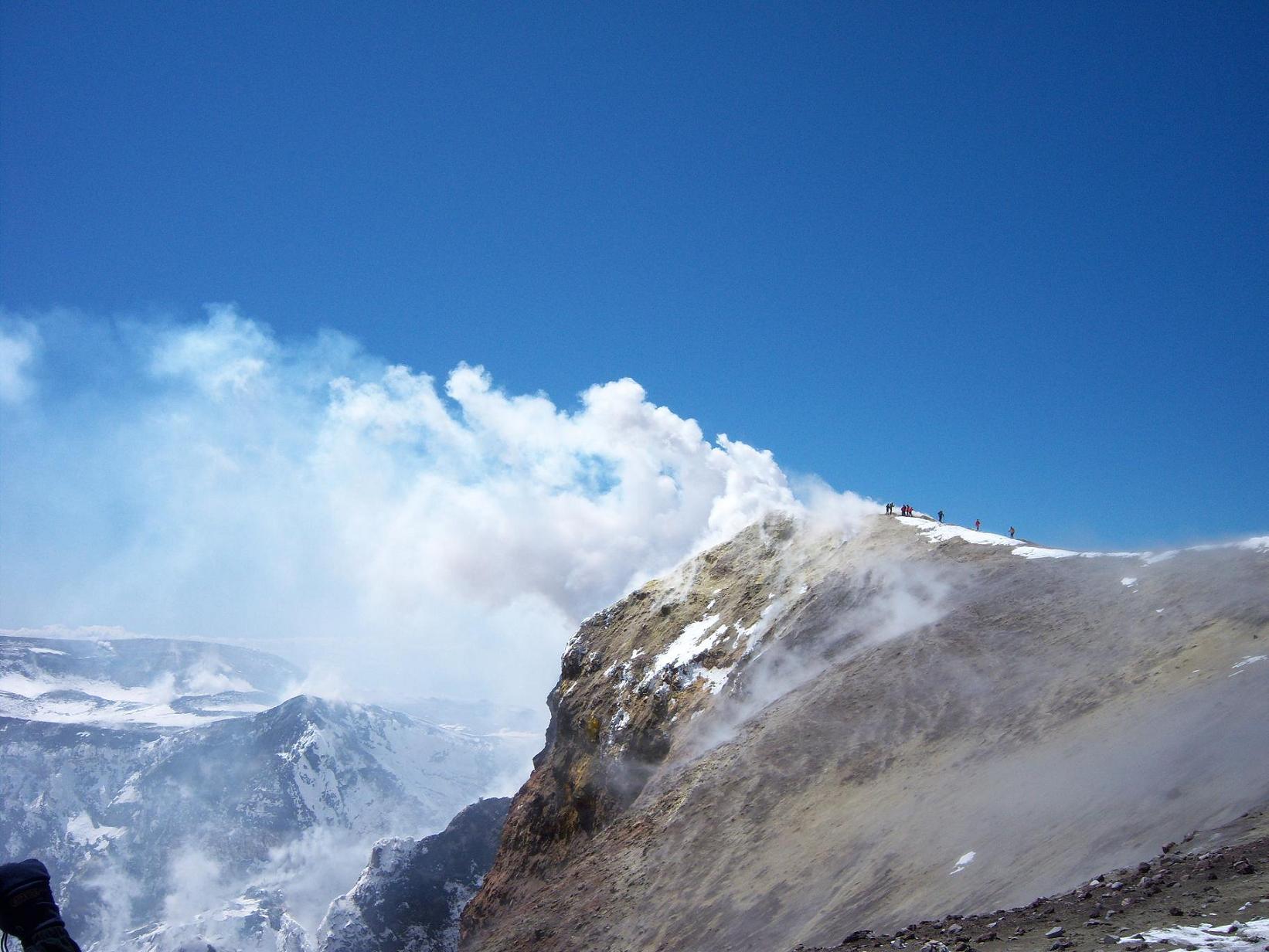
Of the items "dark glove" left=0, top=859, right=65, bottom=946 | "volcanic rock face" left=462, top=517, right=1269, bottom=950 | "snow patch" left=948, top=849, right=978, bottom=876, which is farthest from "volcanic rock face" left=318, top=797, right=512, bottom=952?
"dark glove" left=0, top=859, right=65, bottom=946

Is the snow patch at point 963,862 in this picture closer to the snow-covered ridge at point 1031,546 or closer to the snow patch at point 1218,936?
the snow patch at point 1218,936

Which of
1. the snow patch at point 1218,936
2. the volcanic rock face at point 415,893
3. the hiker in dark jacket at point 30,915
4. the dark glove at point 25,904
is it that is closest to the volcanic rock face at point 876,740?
the snow patch at point 1218,936

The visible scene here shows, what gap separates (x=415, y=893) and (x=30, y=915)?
123354 mm

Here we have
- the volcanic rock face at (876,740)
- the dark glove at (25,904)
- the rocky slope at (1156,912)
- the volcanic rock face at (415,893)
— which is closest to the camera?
the dark glove at (25,904)

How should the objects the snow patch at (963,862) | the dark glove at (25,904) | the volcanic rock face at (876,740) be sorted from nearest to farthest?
the dark glove at (25,904) → the volcanic rock face at (876,740) → the snow patch at (963,862)

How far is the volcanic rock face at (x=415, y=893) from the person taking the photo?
109 metres

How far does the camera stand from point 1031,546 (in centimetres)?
4750

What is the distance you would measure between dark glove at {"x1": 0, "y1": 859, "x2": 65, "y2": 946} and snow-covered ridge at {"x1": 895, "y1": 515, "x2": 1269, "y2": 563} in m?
41.4

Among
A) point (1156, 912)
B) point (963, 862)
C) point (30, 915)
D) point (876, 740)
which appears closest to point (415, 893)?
point (876, 740)

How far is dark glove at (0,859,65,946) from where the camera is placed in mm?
8914

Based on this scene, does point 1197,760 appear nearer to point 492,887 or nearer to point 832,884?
point 832,884

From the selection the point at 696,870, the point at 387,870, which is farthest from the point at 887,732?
the point at 387,870

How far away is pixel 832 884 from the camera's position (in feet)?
95.0

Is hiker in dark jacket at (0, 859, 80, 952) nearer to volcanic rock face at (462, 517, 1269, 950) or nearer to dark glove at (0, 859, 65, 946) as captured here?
dark glove at (0, 859, 65, 946)
